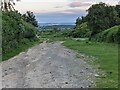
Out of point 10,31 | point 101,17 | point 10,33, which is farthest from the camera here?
point 101,17

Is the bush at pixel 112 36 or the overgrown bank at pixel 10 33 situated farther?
the bush at pixel 112 36

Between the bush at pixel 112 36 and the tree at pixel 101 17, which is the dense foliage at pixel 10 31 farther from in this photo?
the tree at pixel 101 17

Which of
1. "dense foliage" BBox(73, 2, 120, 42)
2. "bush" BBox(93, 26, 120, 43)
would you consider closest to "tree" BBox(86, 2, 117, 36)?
"dense foliage" BBox(73, 2, 120, 42)

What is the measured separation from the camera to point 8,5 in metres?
33.8

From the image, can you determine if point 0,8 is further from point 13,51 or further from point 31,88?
point 31,88

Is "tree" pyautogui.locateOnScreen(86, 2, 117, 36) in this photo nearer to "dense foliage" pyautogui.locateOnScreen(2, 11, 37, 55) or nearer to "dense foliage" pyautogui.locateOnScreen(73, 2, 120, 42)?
"dense foliage" pyautogui.locateOnScreen(73, 2, 120, 42)

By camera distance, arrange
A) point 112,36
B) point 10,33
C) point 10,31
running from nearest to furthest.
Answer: point 10,33, point 10,31, point 112,36

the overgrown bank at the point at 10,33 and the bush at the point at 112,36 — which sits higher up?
Result: the overgrown bank at the point at 10,33

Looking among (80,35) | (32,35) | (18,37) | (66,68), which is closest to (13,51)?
(18,37)

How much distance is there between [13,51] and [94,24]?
3140cm

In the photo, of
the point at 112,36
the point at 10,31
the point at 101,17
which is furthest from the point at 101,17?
the point at 10,31

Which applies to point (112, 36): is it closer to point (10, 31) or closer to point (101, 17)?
point (101, 17)

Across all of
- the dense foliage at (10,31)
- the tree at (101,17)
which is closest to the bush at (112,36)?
the tree at (101,17)

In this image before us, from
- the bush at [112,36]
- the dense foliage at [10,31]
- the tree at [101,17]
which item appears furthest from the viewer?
the tree at [101,17]
